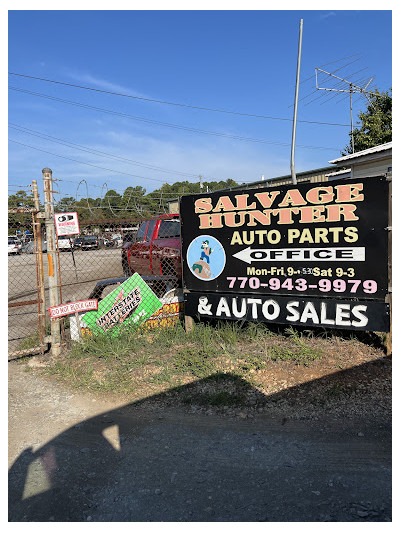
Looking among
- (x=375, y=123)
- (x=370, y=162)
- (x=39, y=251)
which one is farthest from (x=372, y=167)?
(x=39, y=251)

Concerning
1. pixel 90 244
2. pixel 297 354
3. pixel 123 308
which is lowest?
pixel 297 354

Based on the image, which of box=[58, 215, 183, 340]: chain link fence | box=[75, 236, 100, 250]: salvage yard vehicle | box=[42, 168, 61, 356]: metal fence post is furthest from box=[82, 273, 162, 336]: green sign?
box=[75, 236, 100, 250]: salvage yard vehicle

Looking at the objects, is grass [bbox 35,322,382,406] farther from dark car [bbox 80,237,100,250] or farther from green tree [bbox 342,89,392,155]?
green tree [bbox 342,89,392,155]

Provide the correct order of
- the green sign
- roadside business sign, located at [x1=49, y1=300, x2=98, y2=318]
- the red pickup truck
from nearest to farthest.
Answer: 1. roadside business sign, located at [x1=49, y1=300, x2=98, y2=318]
2. the green sign
3. the red pickup truck

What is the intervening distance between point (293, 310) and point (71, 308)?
323 centimetres

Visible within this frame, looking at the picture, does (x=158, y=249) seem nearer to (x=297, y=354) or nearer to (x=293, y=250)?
(x=293, y=250)

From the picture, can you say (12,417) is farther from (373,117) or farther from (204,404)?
(373,117)

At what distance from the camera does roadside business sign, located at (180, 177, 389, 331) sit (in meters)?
4.51

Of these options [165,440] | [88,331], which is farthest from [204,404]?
[88,331]

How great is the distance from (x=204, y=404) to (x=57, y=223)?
344cm

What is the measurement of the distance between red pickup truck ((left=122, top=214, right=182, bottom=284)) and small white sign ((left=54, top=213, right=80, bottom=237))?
175cm

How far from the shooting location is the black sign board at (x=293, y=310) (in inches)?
178

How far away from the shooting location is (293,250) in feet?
16.3

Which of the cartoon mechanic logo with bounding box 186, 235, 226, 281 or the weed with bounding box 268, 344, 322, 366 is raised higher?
the cartoon mechanic logo with bounding box 186, 235, 226, 281
